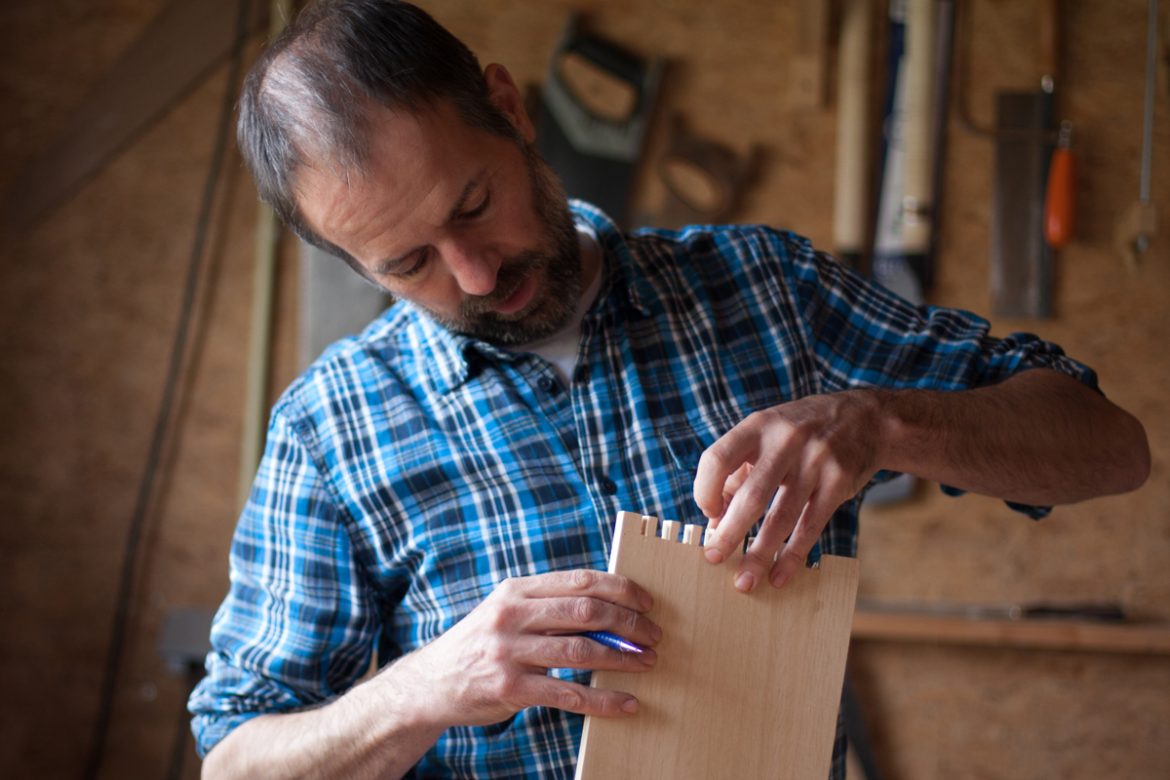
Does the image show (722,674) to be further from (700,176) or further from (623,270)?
(700,176)

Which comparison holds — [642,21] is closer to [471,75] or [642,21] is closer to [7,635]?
[471,75]

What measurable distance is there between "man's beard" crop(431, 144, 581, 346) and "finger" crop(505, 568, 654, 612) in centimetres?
35

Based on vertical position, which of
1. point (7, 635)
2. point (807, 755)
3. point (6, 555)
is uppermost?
point (807, 755)

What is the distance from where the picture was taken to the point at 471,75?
1114mm

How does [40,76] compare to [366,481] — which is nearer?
[366,481]

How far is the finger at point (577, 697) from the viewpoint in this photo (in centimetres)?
90

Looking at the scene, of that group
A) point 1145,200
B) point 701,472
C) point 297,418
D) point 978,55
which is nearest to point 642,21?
point 978,55

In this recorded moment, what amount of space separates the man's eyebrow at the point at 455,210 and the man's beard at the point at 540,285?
0.08 m

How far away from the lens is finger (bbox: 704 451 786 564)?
0.90 meters

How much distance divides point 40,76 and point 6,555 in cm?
120

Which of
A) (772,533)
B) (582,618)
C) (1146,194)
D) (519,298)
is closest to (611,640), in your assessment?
(582,618)

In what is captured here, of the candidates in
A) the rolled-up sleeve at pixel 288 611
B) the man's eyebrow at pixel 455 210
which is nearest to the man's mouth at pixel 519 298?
the man's eyebrow at pixel 455 210

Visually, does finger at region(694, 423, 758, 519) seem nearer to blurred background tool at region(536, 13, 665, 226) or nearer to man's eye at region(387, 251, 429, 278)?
man's eye at region(387, 251, 429, 278)

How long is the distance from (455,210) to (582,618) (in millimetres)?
456
